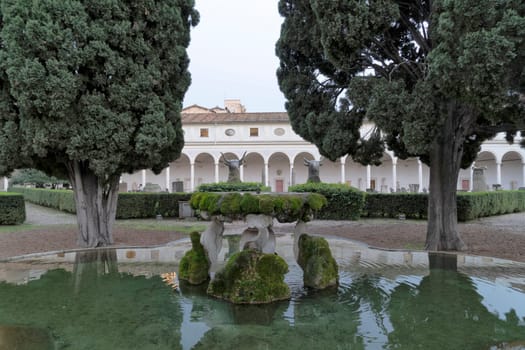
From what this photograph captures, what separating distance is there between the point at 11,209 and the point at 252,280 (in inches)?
514

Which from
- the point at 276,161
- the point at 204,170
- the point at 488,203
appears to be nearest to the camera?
the point at 488,203

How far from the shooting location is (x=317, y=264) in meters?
5.28

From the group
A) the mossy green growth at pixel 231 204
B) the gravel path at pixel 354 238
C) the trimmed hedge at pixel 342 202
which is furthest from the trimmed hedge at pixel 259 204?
the trimmed hedge at pixel 342 202

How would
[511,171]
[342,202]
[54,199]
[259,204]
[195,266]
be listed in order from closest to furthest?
1. [259,204]
2. [195,266]
3. [342,202]
4. [54,199]
5. [511,171]

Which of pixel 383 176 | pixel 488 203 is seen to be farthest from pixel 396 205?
pixel 383 176

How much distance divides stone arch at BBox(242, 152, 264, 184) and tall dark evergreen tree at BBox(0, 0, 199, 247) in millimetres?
28998

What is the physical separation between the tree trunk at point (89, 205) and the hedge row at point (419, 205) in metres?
12.2

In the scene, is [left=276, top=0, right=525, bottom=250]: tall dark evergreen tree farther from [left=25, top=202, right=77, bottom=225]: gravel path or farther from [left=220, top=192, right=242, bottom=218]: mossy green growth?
[left=25, top=202, right=77, bottom=225]: gravel path

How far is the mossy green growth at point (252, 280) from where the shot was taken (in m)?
4.61

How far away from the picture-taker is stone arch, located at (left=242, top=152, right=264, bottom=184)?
38.6 metres

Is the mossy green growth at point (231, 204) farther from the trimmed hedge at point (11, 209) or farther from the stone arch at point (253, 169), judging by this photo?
the stone arch at point (253, 169)

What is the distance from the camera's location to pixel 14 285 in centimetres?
543

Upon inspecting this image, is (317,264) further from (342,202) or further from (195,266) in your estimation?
(342,202)

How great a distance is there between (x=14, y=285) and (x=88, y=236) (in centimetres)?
391
